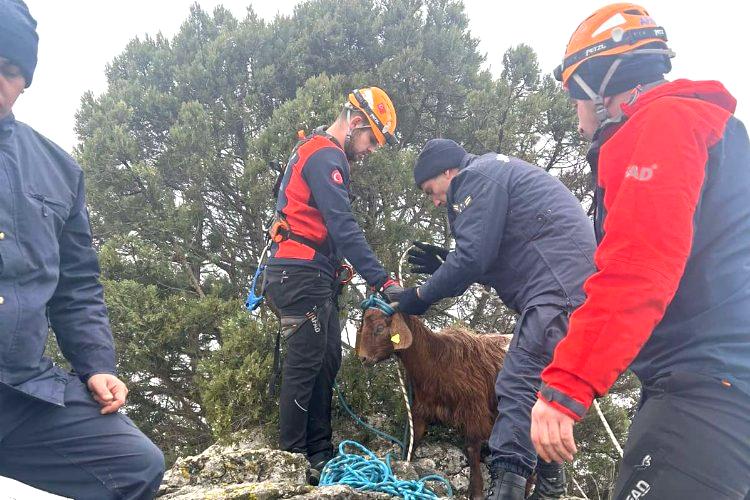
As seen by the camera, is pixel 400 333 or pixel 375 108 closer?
pixel 400 333

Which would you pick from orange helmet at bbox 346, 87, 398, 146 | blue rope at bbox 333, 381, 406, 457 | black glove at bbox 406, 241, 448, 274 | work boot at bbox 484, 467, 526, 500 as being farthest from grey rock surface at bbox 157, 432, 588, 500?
orange helmet at bbox 346, 87, 398, 146

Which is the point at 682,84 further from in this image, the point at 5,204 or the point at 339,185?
the point at 339,185

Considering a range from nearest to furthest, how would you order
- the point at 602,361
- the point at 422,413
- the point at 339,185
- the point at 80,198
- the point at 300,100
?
the point at 602,361 < the point at 80,198 < the point at 339,185 < the point at 422,413 < the point at 300,100

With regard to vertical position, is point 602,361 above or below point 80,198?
below

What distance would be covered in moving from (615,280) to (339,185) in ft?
10.1

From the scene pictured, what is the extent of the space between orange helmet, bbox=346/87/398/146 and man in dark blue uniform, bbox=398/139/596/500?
1.37 metres

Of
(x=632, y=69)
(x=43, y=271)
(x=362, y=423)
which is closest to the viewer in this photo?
(x=632, y=69)

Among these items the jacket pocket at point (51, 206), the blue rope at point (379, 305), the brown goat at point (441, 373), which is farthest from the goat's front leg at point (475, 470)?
the jacket pocket at point (51, 206)

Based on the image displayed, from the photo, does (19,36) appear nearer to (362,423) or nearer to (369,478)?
(369,478)

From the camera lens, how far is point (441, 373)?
4922 millimetres

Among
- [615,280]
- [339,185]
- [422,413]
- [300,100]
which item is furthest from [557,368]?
[300,100]

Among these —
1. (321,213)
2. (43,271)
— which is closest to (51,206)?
(43,271)

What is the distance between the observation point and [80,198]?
2619 mm

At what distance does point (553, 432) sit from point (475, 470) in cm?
333
